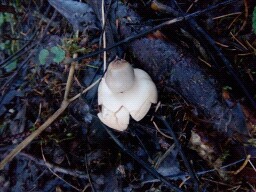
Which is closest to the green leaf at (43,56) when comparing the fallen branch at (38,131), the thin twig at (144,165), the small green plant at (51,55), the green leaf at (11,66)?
the small green plant at (51,55)

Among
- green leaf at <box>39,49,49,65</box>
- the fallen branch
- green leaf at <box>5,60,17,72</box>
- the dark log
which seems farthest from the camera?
green leaf at <box>5,60,17,72</box>

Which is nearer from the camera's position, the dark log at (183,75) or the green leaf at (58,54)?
the dark log at (183,75)

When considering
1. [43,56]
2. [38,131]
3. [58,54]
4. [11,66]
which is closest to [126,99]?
[38,131]

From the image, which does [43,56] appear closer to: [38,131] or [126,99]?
[38,131]

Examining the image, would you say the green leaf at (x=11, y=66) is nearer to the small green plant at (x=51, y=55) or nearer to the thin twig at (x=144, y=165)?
the small green plant at (x=51, y=55)

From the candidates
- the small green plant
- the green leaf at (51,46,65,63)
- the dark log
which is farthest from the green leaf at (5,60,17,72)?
the dark log

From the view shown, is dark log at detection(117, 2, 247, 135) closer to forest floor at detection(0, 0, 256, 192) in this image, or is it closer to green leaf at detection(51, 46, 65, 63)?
forest floor at detection(0, 0, 256, 192)

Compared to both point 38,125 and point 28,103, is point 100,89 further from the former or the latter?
point 28,103
